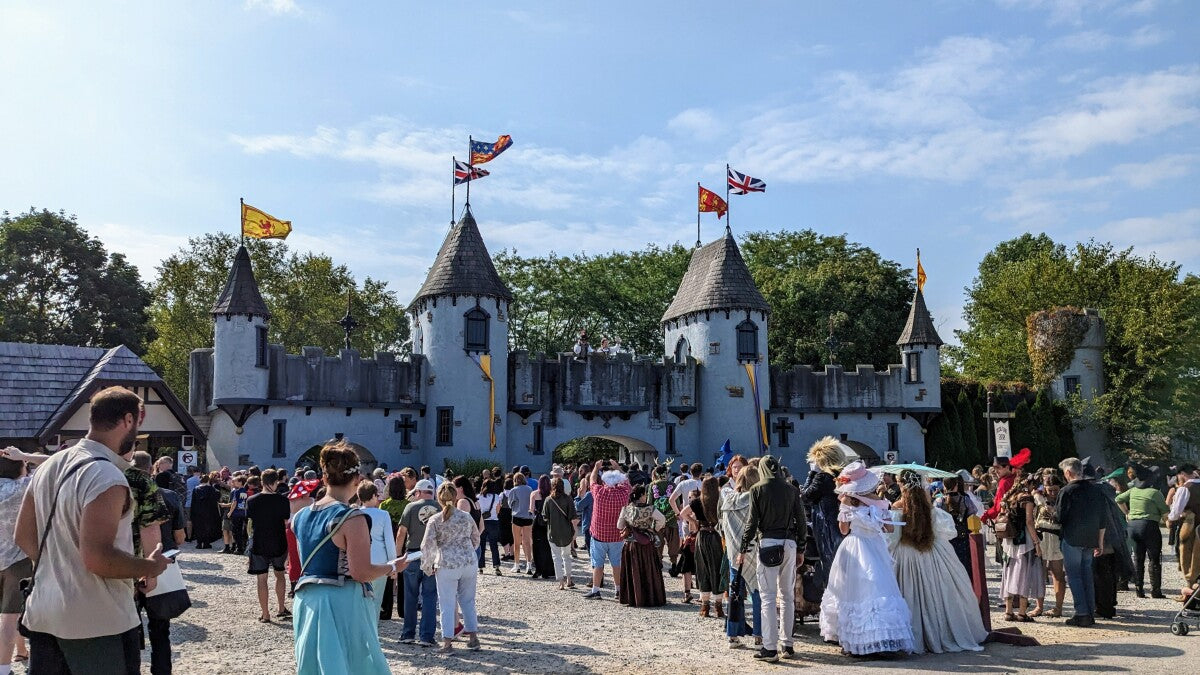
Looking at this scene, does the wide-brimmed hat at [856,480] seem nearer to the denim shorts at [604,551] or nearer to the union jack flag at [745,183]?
the denim shorts at [604,551]

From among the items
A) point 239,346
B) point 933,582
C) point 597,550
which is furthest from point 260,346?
point 933,582

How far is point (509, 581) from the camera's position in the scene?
1593 centimetres

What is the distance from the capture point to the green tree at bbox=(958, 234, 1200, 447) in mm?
38188

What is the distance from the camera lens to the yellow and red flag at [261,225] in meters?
31.4

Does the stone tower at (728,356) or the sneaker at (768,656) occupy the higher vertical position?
the stone tower at (728,356)

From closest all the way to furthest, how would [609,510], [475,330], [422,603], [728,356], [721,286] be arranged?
[422,603] → [609,510] → [475,330] → [728,356] → [721,286]

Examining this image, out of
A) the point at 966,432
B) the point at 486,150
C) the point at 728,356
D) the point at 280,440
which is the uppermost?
the point at 486,150

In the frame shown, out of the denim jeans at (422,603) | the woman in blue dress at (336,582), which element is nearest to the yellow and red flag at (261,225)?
the denim jeans at (422,603)

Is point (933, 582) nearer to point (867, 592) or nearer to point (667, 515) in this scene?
point (867, 592)

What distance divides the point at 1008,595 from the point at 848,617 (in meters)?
3.90

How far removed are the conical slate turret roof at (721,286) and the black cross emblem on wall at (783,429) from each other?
15.0 ft

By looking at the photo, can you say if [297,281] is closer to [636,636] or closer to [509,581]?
[509,581]

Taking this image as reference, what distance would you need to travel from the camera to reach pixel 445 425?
3253 centimetres

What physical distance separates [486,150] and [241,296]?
10.0 meters
